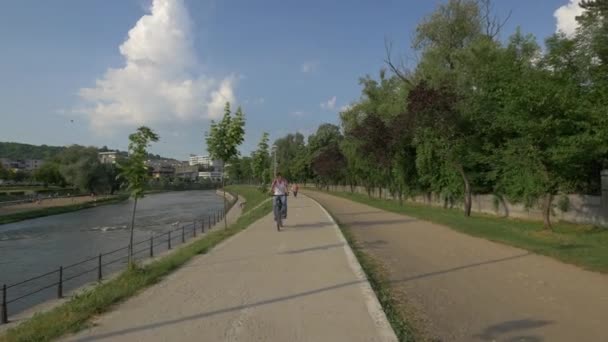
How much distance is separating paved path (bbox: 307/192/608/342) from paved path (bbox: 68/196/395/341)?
0.91m

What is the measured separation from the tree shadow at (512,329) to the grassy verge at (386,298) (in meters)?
0.81

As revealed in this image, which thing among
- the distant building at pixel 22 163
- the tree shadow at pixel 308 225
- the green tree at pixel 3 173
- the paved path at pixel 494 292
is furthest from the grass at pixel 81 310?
the distant building at pixel 22 163

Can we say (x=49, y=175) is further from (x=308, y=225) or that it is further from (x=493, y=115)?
(x=493, y=115)

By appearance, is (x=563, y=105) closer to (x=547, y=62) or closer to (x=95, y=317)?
(x=547, y=62)

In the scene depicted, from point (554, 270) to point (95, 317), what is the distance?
8078 mm

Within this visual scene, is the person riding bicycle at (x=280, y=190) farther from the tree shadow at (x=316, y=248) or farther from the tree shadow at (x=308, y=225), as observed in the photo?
the tree shadow at (x=316, y=248)

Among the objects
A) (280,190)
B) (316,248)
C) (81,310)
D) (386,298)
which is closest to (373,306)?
(386,298)

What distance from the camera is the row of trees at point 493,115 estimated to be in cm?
1530

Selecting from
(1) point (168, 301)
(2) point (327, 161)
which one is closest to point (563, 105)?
(1) point (168, 301)

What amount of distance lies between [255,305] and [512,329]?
126 inches

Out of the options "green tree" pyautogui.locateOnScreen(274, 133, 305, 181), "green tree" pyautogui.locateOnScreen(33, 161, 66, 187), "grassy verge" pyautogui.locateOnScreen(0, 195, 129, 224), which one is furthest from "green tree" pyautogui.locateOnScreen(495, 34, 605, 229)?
"green tree" pyautogui.locateOnScreen(33, 161, 66, 187)

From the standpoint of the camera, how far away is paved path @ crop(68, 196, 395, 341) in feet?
16.3

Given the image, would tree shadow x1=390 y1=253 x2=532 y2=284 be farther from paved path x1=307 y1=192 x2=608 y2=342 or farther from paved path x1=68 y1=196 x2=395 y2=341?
paved path x1=68 y1=196 x2=395 y2=341

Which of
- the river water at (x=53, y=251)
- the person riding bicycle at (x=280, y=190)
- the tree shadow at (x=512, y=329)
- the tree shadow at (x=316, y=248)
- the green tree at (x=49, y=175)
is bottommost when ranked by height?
the river water at (x=53, y=251)
